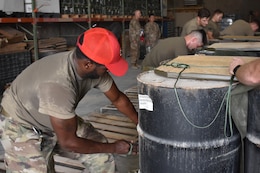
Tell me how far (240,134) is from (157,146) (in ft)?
1.55

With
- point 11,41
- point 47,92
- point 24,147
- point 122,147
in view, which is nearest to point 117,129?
point 122,147

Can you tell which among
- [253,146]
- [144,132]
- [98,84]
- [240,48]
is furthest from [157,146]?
[240,48]

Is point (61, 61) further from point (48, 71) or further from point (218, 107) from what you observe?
point (218, 107)

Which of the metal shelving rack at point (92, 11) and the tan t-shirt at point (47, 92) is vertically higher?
the metal shelving rack at point (92, 11)

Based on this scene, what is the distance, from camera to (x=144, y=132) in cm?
186

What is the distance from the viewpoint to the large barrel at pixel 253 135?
5.58 feet

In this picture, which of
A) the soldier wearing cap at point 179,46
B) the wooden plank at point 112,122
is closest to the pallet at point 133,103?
the wooden plank at point 112,122

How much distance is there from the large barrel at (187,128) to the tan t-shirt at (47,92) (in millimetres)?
487

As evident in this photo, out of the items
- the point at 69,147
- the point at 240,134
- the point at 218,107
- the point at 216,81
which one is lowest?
the point at 69,147

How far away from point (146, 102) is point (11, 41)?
486 cm

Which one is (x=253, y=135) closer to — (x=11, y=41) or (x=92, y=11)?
(x=11, y=41)

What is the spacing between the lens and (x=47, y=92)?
1.97 m

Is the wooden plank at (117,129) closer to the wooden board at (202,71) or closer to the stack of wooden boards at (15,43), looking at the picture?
the wooden board at (202,71)

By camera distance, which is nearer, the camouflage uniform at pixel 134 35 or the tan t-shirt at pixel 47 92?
the tan t-shirt at pixel 47 92
